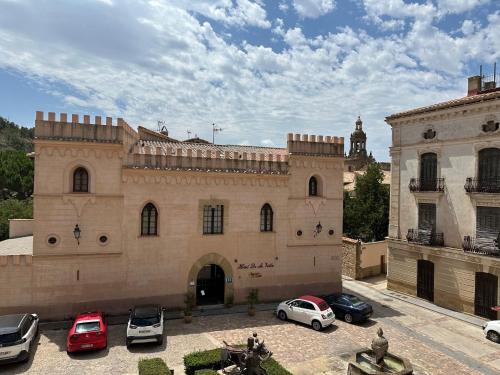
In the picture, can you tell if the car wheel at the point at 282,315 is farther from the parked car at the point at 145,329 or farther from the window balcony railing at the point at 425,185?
the window balcony railing at the point at 425,185

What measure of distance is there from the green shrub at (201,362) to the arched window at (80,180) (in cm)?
1057

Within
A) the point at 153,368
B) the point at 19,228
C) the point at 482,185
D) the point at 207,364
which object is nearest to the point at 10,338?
the point at 153,368

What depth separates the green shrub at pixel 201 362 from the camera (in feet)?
41.6

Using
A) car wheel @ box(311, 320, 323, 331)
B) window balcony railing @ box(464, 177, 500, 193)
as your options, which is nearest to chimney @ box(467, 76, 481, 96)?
window balcony railing @ box(464, 177, 500, 193)

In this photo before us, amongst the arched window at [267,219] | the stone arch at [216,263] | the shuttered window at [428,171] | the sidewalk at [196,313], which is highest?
the shuttered window at [428,171]

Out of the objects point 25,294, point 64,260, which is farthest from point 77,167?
point 25,294

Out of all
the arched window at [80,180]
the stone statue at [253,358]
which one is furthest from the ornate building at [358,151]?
the stone statue at [253,358]

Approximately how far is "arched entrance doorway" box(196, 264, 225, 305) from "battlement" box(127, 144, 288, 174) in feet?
20.9

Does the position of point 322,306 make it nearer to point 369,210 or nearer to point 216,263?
point 216,263

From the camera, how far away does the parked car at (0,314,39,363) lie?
1315 cm

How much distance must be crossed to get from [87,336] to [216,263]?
8.17 m

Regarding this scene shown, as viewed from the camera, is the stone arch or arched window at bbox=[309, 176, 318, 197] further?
arched window at bbox=[309, 176, 318, 197]

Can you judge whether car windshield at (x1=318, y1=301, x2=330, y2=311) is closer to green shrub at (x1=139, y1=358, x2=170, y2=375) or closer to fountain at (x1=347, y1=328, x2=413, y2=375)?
fountain at (x1=347, y1=328, x2=413, y2=375)

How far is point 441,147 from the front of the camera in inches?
878
